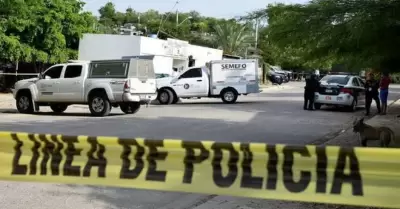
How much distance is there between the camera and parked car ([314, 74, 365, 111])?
21.9 m

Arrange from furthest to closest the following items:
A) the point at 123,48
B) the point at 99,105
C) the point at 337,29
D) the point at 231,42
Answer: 1. the point at 231,42
2. the point at 123,48
3. the point at 99,105
4. the point at 337,29

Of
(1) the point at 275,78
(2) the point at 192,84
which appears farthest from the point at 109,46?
(1) the point at 275,78

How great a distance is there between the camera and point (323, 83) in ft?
74.2

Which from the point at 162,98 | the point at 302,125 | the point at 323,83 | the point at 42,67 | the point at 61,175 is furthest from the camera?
the point at 42,67

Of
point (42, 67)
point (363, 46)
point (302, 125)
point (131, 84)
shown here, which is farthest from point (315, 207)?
point (42, 67)

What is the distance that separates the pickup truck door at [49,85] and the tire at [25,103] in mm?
402

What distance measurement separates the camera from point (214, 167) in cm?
455

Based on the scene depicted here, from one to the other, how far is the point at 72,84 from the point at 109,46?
16.8m

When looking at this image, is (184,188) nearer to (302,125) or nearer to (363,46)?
(363,46)

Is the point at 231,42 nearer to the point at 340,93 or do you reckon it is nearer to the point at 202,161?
the point at 340,93

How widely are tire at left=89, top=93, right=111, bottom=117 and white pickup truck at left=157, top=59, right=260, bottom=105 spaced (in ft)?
24.4

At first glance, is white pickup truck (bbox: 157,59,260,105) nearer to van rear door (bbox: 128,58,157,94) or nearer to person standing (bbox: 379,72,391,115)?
van rear door (bbox: 128,58,157,94)

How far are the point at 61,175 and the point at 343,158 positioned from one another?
2645 millimetres

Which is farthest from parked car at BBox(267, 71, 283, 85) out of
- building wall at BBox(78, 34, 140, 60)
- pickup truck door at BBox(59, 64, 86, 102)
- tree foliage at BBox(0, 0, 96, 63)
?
pickup truck door at BBox(59, 64, 86, 102)
